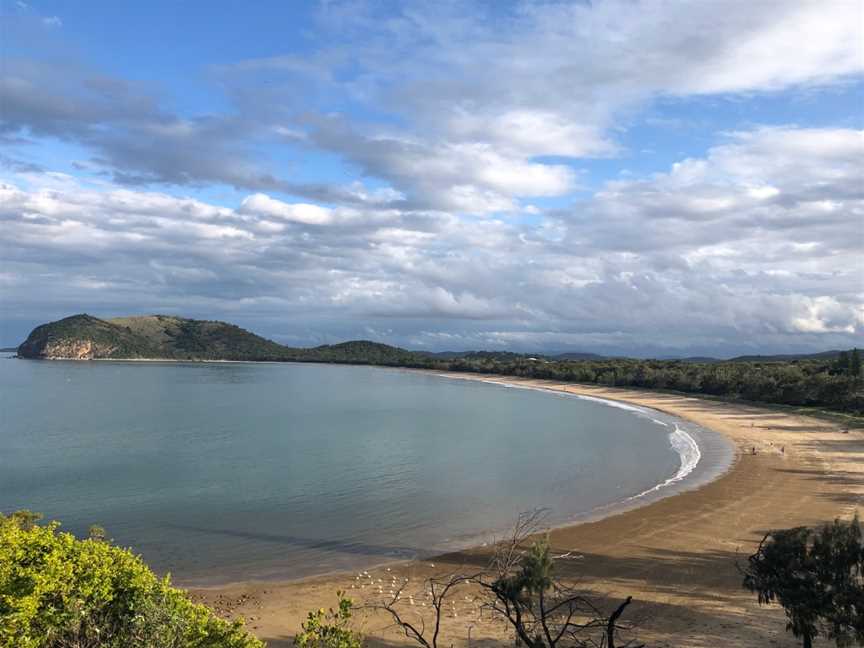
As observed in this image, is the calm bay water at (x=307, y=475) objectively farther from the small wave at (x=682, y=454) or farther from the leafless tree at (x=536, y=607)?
the leafless tree at (x=536, y=607)

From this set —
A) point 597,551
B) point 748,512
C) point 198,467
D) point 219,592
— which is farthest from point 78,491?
point 748,512

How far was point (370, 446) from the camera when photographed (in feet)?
149

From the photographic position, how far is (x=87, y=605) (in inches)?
279

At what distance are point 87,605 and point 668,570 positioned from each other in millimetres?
16134

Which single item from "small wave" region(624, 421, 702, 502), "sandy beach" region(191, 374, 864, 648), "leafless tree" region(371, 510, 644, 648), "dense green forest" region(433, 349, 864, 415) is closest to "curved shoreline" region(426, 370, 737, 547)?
"small wave" region(624, 421, 702, 502)

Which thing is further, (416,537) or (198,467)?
(198,467)

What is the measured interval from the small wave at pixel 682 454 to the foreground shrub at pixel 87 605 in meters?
24.9

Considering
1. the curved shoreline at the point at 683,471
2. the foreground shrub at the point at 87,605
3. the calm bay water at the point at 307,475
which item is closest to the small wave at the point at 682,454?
the curved shoreline at the point at 683,471

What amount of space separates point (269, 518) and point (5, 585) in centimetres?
1970

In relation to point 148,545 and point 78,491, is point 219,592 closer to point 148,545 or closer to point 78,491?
point 148,545

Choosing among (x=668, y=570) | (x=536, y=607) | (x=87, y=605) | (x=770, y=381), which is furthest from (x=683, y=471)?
(x=770, y=381)

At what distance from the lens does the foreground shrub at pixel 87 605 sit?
668 cm

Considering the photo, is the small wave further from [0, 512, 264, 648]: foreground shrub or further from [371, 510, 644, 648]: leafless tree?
[0, 512, 264, 648]: foreground shrub

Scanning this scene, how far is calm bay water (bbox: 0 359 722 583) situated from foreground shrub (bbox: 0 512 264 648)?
39.9 feet
